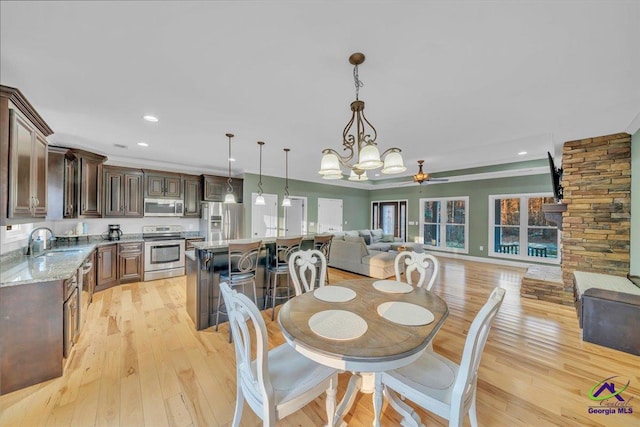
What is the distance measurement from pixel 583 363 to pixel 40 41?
5194 millimetres

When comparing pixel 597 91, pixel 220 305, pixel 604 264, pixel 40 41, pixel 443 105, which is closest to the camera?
pixel 40 41

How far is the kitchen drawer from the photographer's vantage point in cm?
450

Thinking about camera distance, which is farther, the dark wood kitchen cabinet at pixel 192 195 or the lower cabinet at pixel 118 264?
the dark wood kitchen cabinet at pixel 192 195

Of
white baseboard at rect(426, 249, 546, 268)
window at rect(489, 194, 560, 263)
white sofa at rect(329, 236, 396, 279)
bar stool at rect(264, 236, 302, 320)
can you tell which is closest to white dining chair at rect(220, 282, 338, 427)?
bar stool at rect(264, 236, 302, 320)

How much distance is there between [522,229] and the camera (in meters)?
6.19

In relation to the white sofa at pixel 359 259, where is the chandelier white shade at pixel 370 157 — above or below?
above

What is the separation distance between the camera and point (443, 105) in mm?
2611

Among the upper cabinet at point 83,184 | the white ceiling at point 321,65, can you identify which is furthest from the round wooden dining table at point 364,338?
the upper cabinet at point 83,184

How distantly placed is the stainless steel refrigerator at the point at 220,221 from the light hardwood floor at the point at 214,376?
91.3 inches

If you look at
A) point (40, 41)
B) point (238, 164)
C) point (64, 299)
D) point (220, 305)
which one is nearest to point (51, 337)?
point (64, 299)

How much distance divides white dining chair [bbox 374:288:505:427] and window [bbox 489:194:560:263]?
21.0ft

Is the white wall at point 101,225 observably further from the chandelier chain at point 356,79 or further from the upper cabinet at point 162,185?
the chandelier chain at point 356,79

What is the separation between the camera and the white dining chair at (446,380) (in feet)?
3.91

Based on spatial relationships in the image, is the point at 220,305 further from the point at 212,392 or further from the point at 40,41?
the point at 40,41
